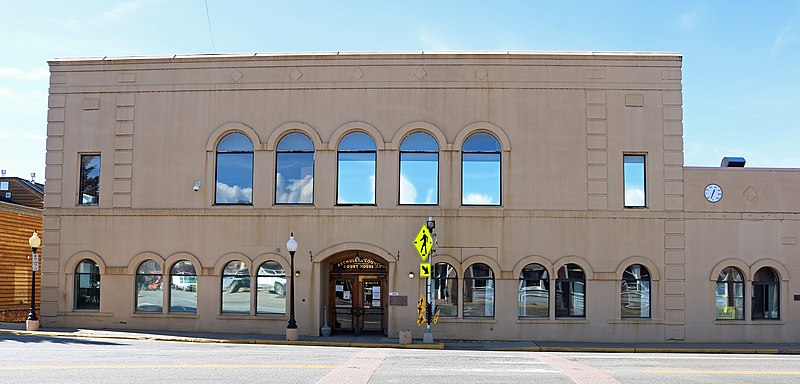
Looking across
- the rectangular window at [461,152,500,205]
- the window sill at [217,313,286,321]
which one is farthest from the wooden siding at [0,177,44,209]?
the rectangular window at [461,152,500,205]

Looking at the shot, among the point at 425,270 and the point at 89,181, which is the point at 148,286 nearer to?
the point at 89,181

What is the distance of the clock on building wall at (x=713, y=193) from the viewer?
971 inches

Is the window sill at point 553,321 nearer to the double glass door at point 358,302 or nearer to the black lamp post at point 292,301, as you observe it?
the double glass door at point 358,302

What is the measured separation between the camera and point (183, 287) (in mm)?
25156

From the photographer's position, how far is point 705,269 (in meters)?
24.5

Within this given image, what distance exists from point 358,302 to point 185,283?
5.33 metres

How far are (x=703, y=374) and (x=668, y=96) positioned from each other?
11.5 meters

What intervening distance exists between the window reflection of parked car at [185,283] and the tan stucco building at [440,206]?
0.10m

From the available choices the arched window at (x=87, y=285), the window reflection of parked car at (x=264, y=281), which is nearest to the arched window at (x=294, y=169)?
the window reflection of parked car at (x=264, y=281)

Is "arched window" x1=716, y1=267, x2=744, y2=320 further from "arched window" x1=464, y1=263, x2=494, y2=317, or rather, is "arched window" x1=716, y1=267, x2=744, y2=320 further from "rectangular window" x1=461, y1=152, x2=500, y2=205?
"rectangular window" x1=461, y1=152, x2=500, y2=205

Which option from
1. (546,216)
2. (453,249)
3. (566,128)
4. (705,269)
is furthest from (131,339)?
(705,269)

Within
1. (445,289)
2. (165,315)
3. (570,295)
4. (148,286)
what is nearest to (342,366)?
(445,289)

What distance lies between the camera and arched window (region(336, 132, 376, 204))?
24875 millimetres

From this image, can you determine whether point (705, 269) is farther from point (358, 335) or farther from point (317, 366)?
point (317, 366)
